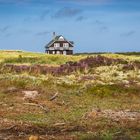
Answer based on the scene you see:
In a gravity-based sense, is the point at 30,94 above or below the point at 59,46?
below

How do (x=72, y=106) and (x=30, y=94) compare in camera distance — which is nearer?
(x=72, y=106)

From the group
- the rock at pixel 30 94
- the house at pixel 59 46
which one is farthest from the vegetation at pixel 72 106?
the house at pixel 59 46

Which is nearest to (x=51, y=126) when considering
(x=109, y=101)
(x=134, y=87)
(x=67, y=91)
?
(x=109, y=101)

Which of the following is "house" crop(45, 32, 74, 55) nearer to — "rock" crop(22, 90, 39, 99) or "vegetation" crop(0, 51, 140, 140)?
"vegetation" crop(0, 51, 140, 140)

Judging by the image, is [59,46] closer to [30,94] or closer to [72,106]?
[30,94]

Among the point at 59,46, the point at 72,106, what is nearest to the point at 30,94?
the point at 72,106

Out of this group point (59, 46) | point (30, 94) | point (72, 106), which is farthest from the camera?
point (59, 46)

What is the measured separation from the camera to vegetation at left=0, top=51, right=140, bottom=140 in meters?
19.1

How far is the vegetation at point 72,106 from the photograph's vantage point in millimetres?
19133

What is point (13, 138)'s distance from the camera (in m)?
17.5

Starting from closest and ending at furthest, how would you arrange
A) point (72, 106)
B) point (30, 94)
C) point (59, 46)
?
point (72, 106) → point (30, 94) → point (59, 46)

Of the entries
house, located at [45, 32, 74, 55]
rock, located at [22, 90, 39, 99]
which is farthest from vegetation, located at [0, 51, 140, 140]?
house, located at [45, 32, 74, 55]

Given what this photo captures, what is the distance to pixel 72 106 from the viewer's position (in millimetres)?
26766

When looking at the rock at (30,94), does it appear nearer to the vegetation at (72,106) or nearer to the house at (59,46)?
the vegetation at (72,106)
